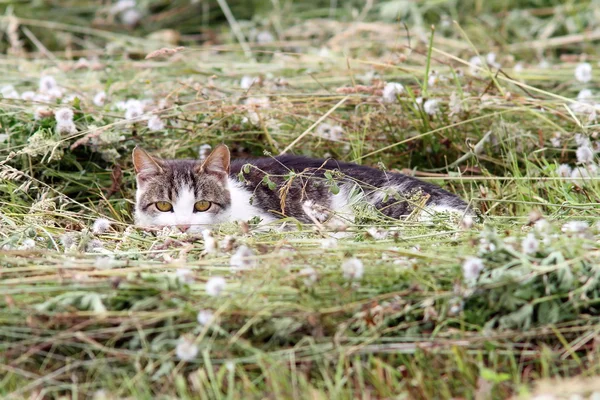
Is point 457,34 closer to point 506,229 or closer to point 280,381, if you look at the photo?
point 506,229

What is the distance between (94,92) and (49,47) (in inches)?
76.0

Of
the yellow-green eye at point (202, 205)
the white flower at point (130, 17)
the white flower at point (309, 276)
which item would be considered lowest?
the yellow-green eye at point (202, 205)

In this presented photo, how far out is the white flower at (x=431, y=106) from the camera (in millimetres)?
4047

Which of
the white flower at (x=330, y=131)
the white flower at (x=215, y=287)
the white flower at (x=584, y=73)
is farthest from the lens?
the white flower at (x=584, y=73)

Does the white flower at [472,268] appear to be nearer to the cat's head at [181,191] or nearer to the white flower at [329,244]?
the white flower at [329,244]

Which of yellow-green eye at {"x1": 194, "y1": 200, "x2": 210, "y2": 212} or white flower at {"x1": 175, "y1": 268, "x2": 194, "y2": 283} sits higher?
white flower at {"x1": 175, "y1": 268, "x2": 194, "y2": 283}

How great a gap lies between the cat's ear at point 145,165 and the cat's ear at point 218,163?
7.2 inches

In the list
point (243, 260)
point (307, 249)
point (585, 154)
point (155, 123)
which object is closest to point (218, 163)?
point (155, 123)

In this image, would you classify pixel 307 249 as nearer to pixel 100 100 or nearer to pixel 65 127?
pixel 65 127

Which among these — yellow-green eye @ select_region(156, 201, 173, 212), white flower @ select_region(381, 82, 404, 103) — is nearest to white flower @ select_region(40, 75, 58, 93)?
yellow-green eye @ select_region(156, 201, 173, 212)

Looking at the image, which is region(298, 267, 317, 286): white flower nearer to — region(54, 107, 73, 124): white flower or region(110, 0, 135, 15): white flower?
region(54, 107, 73, 124): white flower

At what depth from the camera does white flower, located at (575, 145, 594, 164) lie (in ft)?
13.0

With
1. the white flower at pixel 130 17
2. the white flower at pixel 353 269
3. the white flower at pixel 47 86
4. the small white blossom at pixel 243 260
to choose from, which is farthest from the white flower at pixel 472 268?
the white flower at pixel 130 17

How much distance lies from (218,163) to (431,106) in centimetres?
112
